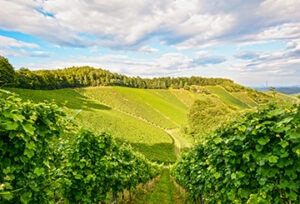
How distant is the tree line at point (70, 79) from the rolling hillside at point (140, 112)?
5.01 meters

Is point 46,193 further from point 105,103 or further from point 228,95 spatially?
point 228,95

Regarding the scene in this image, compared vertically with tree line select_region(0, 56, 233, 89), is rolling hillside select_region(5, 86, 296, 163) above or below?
below

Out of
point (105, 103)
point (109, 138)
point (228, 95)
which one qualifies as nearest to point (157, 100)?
point (105, 103)

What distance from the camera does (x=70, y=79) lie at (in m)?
Answer: 108

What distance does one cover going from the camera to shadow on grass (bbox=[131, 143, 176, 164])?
55.4 metres

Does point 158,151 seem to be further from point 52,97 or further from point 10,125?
point 10,125

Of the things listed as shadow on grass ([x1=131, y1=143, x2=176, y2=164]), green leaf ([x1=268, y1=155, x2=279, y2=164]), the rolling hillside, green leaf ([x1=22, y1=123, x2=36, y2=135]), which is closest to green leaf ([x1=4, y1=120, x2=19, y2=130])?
green leaf ([x1=22, y1=123, x2=36, y2=135])

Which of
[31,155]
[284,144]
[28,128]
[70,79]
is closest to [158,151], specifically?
[284,144]

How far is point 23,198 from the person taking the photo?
13.8 ft

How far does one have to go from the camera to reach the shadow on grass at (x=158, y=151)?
55.4 metres

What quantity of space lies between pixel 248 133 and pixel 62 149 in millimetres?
5512

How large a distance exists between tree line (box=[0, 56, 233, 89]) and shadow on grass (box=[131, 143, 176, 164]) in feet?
99.6

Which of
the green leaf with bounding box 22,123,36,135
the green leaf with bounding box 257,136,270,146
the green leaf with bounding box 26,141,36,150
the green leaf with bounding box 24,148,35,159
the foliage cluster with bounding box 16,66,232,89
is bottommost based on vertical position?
the foliage cluster with bounding box 16,66,232,89

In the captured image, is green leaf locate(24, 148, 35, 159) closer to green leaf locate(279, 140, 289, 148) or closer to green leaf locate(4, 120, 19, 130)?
green leaf locate(4, 120, 19, 130)
